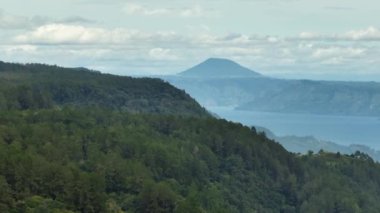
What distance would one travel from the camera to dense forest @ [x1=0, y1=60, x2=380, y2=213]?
8581 cm

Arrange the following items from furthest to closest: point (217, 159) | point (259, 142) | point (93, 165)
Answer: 1. point (259, 142)
2. point (217, 159)
3. point (93, 165)

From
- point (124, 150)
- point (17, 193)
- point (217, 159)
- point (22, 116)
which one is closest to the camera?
point (17, 193)

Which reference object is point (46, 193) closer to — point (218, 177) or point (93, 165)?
point (93, 165)

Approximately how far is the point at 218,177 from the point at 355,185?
114 ft

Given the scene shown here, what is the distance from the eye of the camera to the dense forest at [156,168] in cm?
8581

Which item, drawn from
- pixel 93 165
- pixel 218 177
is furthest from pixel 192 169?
pixel 93 165

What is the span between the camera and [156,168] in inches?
4970

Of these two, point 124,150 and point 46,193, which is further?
point 124,150

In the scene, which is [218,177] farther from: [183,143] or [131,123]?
[131,123]

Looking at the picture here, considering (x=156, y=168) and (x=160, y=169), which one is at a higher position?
(x=156, y=168)

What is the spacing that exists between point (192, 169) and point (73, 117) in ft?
89.7

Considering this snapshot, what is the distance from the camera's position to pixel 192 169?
443 feet

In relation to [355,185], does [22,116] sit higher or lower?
higher

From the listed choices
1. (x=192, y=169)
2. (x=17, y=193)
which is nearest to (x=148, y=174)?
(x=192, y=169)
